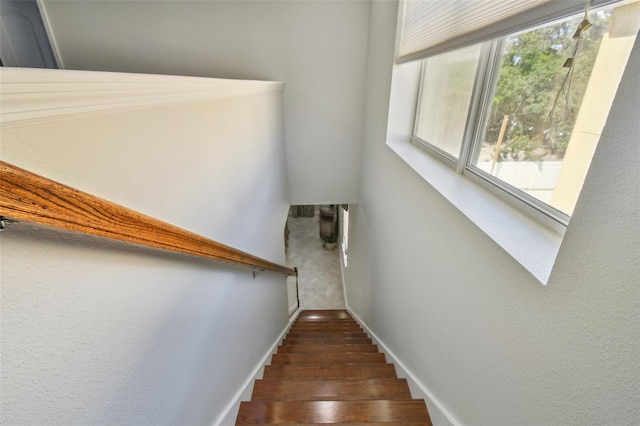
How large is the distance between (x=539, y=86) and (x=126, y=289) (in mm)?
1340

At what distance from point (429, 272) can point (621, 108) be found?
1.01 metres

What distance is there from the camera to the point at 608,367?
1.75 ft

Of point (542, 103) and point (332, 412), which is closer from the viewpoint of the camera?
point (542, 103)

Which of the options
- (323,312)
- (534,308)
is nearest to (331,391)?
(534,308)

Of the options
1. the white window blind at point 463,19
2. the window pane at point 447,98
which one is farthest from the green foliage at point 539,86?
the window pane at point 447,98

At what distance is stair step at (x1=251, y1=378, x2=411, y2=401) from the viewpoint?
1703mm

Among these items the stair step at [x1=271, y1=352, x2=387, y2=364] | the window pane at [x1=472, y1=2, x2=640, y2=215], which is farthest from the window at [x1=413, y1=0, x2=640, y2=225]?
the stair step at [x1=271, y1=352, x2=387, y2=364]

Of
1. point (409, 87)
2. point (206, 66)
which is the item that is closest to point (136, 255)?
point (409, 87)

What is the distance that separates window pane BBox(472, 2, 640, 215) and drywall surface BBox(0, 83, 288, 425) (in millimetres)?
1198

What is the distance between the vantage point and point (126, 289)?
69cm

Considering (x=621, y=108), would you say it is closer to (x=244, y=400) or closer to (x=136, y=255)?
(x=136, y=255)

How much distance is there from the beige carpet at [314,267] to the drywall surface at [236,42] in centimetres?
332

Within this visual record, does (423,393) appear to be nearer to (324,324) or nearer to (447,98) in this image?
(447,98)

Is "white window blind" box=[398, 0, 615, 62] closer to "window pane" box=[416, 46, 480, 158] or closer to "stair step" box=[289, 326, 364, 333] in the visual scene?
"window pane" box=[416, 46, 480, 158]
